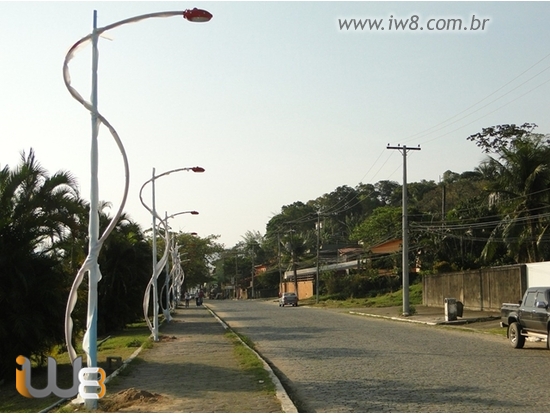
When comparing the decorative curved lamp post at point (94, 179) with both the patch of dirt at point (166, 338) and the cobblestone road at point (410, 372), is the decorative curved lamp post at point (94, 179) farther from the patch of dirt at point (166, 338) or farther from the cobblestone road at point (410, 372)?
the patch of dirt at point (166, 338)

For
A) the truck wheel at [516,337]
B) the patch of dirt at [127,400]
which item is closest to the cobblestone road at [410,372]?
the truck wheel at [516,337]

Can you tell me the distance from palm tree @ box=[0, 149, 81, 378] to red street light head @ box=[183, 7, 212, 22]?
8486 millimetres

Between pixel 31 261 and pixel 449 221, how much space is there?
4403 cm

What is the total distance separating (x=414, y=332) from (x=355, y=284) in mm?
42897

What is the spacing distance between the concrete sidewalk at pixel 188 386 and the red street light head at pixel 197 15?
584 cm

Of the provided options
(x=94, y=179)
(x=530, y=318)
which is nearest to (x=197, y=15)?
(x=94, y=179)

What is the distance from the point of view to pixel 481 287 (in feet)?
128

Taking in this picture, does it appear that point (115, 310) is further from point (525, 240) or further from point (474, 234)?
point (474, 234)

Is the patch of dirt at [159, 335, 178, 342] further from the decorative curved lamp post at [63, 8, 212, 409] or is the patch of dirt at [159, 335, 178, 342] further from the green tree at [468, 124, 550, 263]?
the green tree at [468, 124, 550, 263]

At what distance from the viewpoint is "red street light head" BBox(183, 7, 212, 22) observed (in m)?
11.3

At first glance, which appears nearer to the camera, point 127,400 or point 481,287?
point 127,400

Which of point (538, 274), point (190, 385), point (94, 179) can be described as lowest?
point (190, 385)

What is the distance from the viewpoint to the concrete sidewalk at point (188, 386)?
442 inches

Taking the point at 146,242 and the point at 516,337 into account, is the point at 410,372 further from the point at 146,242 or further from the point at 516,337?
the point at 146,242
